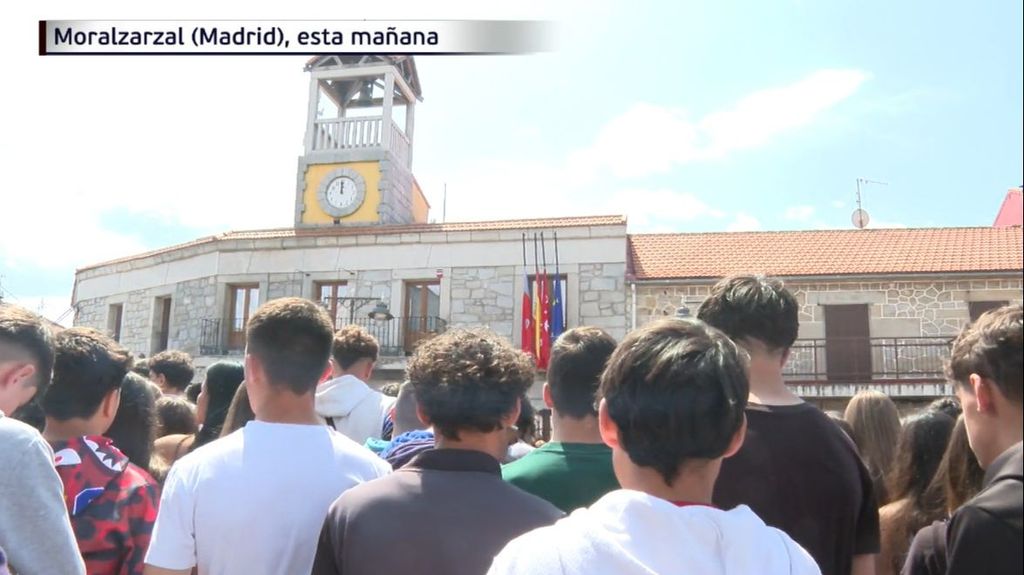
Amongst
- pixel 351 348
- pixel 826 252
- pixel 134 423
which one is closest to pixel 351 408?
pixel 351 348

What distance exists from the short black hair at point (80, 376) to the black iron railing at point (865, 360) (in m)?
15.7

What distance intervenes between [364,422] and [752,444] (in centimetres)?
231

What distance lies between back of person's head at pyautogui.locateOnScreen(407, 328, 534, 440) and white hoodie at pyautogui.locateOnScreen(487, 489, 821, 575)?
2.46 feet

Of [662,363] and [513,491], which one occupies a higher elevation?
[662,363]

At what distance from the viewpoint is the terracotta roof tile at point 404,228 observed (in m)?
18.7

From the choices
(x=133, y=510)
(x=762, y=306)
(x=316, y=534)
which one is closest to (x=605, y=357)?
(x=762, y=306)

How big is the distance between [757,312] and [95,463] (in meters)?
2.02

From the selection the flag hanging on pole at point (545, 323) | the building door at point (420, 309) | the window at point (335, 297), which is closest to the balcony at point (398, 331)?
the building door at point (420, 309)

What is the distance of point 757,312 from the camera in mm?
2439

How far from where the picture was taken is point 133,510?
2494 mm

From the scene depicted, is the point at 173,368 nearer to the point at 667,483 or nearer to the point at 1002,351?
the point at 667,483

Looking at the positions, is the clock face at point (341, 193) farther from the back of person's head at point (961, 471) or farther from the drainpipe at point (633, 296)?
the back of person's head at point (961, 471)

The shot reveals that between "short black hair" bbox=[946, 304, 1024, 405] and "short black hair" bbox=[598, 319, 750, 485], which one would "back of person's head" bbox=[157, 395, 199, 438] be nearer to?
"short black hair" bbox=[598, 319, 750, 485]

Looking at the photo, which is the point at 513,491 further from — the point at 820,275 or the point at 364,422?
the point at 820,275
